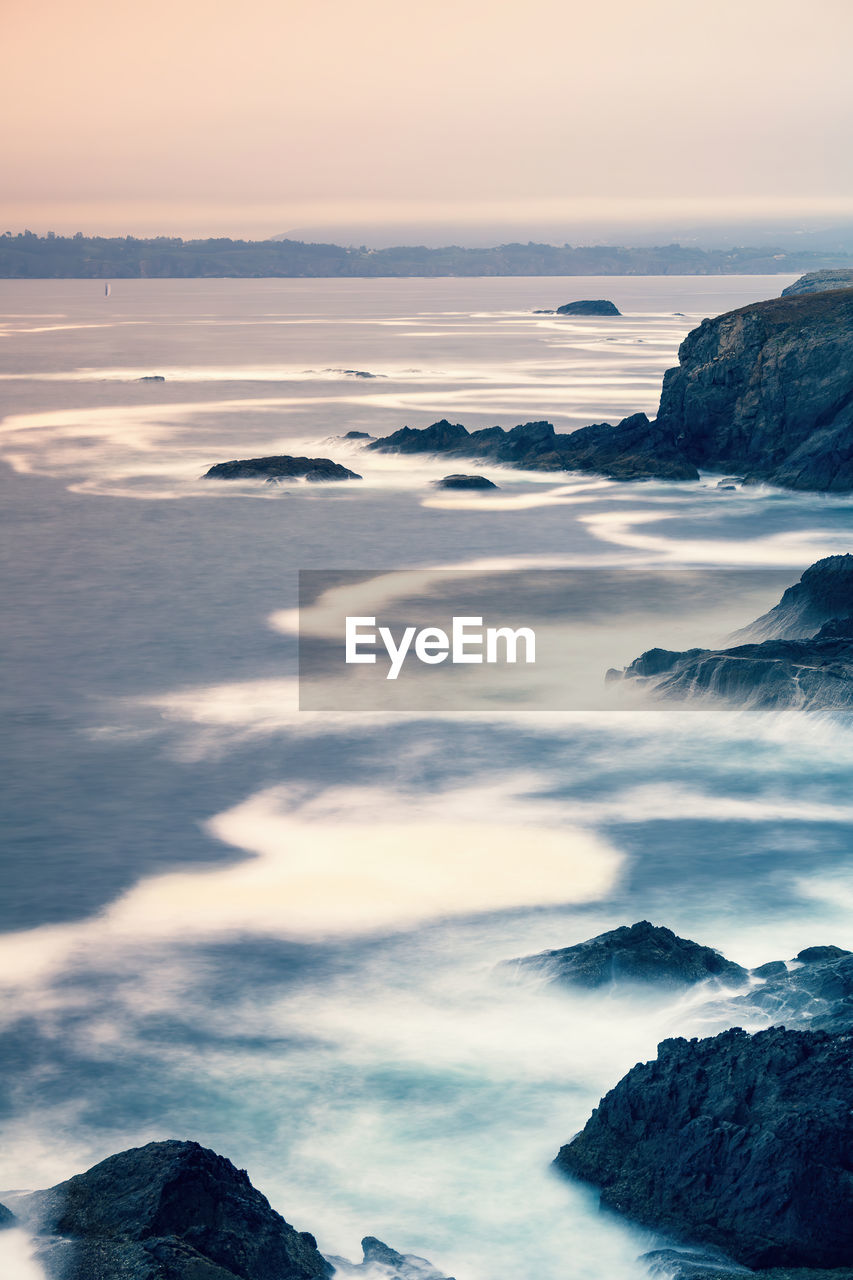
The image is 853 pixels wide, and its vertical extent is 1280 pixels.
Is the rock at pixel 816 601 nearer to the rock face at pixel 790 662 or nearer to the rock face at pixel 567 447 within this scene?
the rock face at pixel 790 662

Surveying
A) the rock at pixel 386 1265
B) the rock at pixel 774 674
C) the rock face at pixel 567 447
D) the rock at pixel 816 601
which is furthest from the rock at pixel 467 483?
the rock at pixel 386 1265

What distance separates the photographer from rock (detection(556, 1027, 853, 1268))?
7281mm

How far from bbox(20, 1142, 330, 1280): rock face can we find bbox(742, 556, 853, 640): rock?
1380 centimetres

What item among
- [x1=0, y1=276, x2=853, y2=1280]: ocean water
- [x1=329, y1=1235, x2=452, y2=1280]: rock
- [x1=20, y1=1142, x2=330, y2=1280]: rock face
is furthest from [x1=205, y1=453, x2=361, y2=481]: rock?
[x1=20, y1=1142, x2=330, y2=1280]: rock face

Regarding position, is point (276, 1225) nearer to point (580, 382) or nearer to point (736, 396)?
point (736, 396)

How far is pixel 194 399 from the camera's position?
62.5m

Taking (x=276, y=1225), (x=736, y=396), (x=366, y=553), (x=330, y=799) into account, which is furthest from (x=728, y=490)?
(x=276, y=1225)

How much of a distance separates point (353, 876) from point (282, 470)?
2673cm

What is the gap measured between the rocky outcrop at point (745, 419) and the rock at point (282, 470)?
4.33m

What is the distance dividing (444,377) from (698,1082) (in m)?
66.0

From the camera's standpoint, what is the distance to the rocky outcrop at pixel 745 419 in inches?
1483

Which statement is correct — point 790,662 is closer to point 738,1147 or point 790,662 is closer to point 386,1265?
point 738,1147

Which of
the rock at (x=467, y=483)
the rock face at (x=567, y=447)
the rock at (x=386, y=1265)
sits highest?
the rock face at (x=567, y=447)

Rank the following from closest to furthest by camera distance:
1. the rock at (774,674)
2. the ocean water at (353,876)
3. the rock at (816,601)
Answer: the ocean water at (353,876) < the rock at (774,674) < the rock at (816,601)
